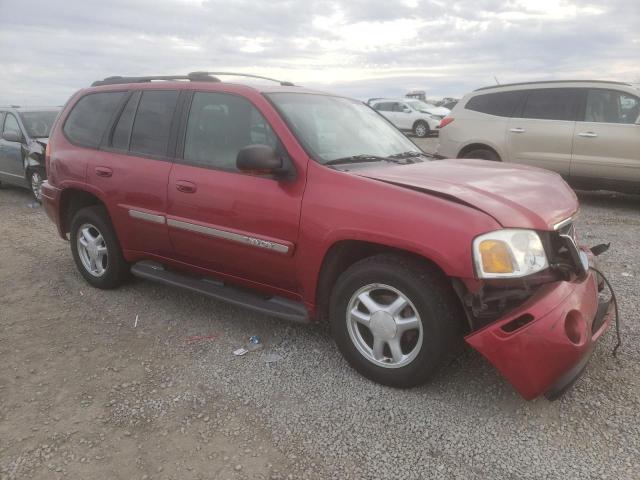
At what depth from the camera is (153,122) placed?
4094 millimetres

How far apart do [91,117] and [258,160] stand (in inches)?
92.2

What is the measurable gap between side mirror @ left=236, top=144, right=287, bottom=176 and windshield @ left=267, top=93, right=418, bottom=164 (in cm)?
26

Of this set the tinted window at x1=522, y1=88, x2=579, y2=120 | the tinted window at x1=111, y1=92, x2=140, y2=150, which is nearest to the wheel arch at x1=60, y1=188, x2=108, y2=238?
the tinted window at x1=111, y1=92, x2=140, y2=150

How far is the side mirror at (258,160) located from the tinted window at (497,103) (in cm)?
620

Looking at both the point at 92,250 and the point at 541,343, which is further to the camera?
the point at 92,250

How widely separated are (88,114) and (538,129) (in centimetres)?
626

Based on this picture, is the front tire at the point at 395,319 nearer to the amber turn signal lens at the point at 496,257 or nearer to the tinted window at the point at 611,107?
the amber turn signal lens at the point at 496,257

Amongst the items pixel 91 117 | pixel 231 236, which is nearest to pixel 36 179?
pixel 91 117

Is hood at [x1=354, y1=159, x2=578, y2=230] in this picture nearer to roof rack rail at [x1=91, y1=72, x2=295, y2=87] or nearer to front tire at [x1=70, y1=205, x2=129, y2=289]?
roof rack rail at [x1=91, y1=72, x2=295, y2=87]

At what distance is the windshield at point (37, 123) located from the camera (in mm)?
9172

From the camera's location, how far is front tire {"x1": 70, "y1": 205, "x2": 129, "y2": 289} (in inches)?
176

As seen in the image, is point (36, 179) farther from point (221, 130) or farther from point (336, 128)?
point (336, 128)

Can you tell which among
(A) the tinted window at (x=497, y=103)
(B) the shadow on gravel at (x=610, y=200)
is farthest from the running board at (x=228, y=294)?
(B) the shadow on gravel at (x=610, y=200)

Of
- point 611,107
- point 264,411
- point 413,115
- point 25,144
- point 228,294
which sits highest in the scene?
point 611,107
